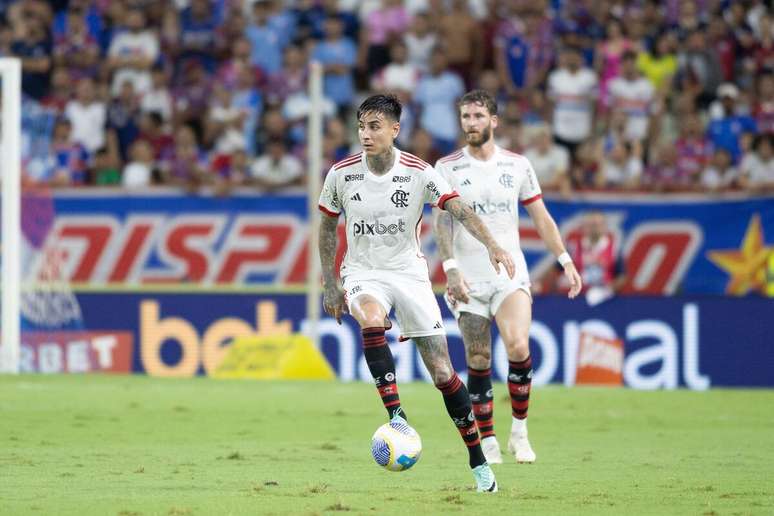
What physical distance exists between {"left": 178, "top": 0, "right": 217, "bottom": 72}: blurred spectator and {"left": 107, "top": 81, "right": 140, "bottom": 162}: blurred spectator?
1450 millimetres

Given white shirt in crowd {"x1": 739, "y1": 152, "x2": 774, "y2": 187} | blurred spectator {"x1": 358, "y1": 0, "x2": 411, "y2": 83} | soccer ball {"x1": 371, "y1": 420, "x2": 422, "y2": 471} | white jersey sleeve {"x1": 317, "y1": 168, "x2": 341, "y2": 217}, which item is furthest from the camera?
blurred spectator {"x1": 358, "y1": 0, "x2": 411, "y2": 83}

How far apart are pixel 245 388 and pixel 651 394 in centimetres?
501

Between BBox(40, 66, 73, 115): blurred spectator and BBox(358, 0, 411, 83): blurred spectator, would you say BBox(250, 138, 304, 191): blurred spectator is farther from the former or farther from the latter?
BBox(40, 66, 73, 115): blurred spectator

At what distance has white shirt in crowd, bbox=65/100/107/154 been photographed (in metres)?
23.8

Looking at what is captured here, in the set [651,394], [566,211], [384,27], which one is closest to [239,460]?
[651,394]

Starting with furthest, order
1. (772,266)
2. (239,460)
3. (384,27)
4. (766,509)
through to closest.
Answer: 1. (384,27)
2. (772,266)
3. (239,460)
4. (766,509)

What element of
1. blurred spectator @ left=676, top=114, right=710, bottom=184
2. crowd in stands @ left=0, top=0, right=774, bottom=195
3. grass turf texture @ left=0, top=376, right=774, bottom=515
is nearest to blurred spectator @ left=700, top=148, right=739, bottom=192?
crowd in stands @ left=0, top=0, right=774, bottom=195

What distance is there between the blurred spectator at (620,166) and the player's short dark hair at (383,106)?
11784 millimetres

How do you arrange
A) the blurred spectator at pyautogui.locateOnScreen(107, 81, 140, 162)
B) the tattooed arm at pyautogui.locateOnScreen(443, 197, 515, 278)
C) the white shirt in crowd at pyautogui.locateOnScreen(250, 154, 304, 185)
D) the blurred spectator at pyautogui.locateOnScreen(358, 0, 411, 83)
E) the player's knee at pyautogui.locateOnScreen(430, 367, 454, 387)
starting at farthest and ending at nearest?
the blurred spectator at pyautogui.locateOnScreen(358, 0, 411, 83), the blurred spectator at pyautogui.locateOnScreen(107, 81, 140, 162), the white shirt in crowd at pyautogui.locateOnScreen(250, 154, 304, 185), the player's knee at pyautogui.locateOnScreen(430, 367, 454, 387), the tattooed arm at pyautogui.locateOnScreen(443, 197, 515, 278)

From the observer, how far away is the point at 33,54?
25203 millimetres

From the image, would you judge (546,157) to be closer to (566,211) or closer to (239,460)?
(566,211)

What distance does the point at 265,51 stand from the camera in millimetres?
24859

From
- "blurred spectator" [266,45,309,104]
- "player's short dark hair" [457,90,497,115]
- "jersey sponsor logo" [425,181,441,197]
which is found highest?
"player's short dark hair" [457,90,497,115]

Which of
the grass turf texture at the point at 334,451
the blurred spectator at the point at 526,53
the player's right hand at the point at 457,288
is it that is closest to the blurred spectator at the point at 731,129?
the blurred spectator at the point at 526,53
